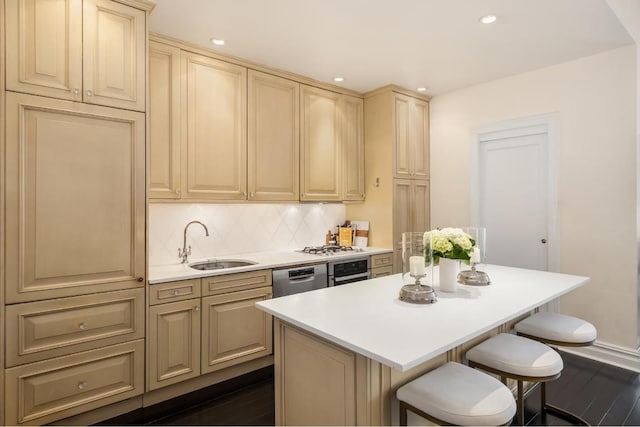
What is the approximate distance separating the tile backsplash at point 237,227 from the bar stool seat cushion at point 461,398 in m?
2.32

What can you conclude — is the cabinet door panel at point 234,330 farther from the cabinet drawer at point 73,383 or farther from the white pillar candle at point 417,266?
the white pillar candle at point 417,266

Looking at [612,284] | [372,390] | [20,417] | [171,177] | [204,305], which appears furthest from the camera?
[612,284]

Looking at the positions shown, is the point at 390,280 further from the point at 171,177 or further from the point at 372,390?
the point at 171,177

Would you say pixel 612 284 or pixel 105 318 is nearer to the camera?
pixel 105 318

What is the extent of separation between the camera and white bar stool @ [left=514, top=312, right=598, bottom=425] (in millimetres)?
2002

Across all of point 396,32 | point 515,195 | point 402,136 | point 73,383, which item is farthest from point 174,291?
point 515,195

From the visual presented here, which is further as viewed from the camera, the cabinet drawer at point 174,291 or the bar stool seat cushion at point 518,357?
the cabinet drawer at point 174,291

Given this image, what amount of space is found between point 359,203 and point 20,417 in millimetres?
3360

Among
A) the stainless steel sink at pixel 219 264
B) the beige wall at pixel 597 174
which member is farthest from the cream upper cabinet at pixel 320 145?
the beige wall at pixel 597 174

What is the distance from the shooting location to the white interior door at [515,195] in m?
3.55

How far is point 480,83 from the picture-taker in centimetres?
389

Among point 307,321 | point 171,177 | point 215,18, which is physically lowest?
point 307,321

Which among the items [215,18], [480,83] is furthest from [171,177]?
[480,83]

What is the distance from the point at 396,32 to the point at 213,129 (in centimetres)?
162
